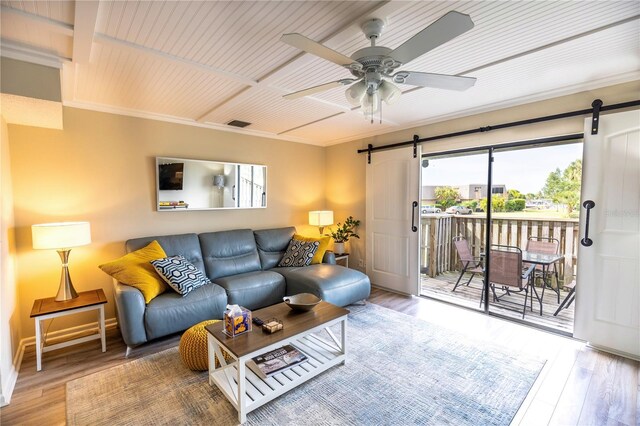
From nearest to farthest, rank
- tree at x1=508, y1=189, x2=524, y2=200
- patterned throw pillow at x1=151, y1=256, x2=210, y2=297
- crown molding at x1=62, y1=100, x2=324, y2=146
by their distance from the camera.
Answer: patterned throw pillow at x1=151, y1=256, x2=210, y2=297
crown molding at x1=62, y1=100, x2=324, y2=146
tree at x1=508, y1=189, x2=524, y2=200

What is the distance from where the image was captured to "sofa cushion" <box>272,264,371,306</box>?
3.19 meters

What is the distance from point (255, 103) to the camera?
301cm

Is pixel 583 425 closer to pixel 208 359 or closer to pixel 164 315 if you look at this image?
pixel 208 359

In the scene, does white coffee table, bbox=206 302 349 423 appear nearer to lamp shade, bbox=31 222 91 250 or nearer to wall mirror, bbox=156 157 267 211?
lamp shade, bbox=31 222 91 250

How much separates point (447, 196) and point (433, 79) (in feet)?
9.70

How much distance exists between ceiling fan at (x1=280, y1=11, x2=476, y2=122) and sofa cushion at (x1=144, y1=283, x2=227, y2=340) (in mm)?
2057

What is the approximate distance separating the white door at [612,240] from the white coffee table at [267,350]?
7.49ft

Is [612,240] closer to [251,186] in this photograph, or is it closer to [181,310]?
[181,310]

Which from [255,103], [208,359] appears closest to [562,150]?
[255,103]

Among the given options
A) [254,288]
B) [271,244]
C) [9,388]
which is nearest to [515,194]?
[271,244]

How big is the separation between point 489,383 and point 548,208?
8.07 ft

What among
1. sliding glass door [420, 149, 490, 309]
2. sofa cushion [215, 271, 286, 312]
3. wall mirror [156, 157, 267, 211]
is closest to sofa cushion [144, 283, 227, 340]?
sofa cushion [215, 271, 286, 312]

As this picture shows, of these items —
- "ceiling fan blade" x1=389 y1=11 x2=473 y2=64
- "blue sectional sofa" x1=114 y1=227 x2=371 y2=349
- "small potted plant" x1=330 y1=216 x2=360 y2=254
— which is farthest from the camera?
"small potted plant" x1=330 y1=216 x2=360 y2=254

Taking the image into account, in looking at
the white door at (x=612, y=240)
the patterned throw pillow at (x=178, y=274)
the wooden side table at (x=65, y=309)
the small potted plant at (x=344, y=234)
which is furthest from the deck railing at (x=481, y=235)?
the wooden side table at (x=65, y=309)
